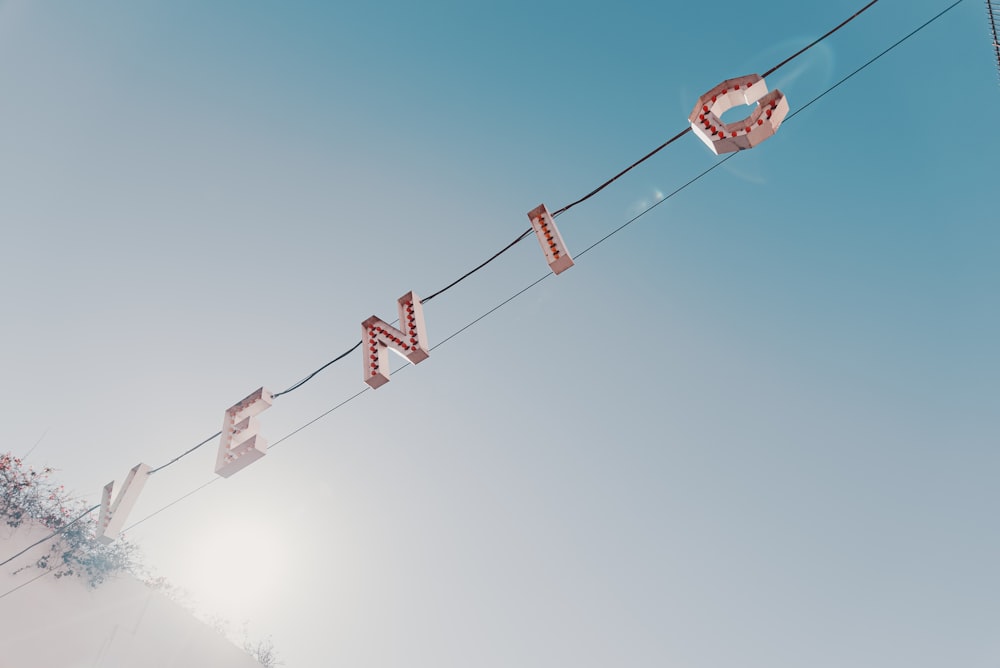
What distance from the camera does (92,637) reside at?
12.0 meters

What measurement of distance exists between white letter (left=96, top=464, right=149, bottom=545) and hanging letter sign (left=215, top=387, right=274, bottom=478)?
225 cm

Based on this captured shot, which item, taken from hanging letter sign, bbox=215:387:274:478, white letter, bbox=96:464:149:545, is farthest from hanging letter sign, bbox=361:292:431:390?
white letter, bbox=96:464:149:545

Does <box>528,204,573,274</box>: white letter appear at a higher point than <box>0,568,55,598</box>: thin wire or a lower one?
lower

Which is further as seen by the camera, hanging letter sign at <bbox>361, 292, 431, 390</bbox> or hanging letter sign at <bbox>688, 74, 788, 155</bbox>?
hanging letter sign at <bbox>361, 292, 431, 390</bbox>

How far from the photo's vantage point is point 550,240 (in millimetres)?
6820

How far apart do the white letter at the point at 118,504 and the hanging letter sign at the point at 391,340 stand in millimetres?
4624

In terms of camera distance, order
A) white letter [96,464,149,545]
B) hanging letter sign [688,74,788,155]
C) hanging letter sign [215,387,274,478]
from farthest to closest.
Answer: white letter [96,464,149,545] < hanging letter sign [215,387,274,478] < hanging letter sign [688,74,788,155]

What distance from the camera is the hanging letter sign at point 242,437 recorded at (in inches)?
293

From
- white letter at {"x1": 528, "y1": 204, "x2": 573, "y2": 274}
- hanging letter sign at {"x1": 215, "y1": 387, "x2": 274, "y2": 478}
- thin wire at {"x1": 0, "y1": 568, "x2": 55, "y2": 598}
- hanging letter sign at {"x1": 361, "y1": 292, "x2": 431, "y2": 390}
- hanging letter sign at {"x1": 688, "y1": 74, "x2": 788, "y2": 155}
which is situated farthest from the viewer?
thin wire at {"x1": 0, "y1": 568, "x2": 55, "y2": 598}

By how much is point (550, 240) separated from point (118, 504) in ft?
25.3

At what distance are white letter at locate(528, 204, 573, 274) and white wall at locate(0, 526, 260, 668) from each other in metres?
12.5

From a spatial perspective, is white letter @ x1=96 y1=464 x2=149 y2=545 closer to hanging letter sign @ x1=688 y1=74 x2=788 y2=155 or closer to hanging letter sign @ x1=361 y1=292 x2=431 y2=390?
hanging letter sign @ x1=361 y1=292 x2=431 y2=390

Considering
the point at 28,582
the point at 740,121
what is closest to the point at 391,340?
the point at 740,121

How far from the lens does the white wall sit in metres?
10.8
